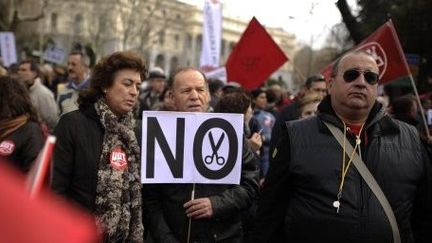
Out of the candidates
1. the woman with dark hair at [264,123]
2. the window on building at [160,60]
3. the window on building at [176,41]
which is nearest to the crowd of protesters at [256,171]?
the woman with dark hair at [264,123]

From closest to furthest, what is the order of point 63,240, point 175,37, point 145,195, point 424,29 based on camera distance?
point 63,240 < point 145,195 < point 424,29 < point 175,37

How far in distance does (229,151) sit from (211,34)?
11.3m

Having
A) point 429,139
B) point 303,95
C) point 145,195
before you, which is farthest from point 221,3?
point 145,195

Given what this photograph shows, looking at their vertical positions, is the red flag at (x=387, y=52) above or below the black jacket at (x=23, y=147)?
above

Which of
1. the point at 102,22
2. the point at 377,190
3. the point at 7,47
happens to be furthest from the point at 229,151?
the point at 102,22

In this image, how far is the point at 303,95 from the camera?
6156mm

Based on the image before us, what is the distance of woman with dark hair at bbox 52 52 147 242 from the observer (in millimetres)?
3398

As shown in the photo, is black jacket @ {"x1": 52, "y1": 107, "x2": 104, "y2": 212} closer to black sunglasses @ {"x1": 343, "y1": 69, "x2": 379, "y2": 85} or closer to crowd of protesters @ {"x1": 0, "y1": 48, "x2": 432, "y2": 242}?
crowd of protesters @ {"x1": 0, "y1": 48, "x2": 432, "y2": 242}

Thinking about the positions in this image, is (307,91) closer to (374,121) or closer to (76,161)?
(374,121)

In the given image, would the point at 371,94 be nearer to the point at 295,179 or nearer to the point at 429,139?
the point at 295,179

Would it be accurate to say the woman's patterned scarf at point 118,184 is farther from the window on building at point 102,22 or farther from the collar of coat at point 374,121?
the window on building at point 102,22

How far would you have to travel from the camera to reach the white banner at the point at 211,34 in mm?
14703

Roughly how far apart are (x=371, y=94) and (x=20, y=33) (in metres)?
27.6

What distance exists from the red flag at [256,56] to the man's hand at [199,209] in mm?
6191
